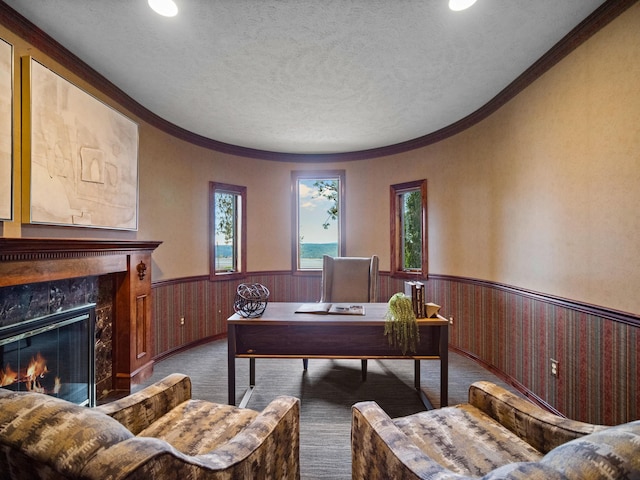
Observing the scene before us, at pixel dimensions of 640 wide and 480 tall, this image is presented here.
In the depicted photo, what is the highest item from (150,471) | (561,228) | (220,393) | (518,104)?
(518,104)

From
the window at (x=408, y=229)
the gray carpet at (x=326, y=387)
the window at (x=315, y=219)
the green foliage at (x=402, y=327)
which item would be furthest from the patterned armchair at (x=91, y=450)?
the window at (x=315, y=219)

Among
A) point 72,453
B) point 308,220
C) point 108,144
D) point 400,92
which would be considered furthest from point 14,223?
point 308,220

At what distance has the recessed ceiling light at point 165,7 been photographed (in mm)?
1740

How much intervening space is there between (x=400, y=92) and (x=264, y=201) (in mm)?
2536

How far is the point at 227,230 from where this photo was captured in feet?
14.3

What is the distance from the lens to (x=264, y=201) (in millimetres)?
4598

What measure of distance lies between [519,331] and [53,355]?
3.65 metres

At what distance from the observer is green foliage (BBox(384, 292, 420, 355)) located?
Answer: 209 centimetres

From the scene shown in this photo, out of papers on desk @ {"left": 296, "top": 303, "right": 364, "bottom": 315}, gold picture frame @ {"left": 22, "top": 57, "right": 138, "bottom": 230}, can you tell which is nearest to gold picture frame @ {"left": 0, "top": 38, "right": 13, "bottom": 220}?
gold picture frame @ {"left": 22, "top": 57, "right": 138, "bottom": 230}

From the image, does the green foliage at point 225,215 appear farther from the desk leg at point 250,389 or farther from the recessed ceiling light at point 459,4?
the recessed ceiling light at point 459,4

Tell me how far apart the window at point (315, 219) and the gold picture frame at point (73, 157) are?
2.42 meters

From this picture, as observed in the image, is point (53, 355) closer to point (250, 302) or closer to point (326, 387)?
point (250, 302)

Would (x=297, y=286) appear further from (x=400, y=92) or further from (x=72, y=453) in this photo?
(x=72, y=453)

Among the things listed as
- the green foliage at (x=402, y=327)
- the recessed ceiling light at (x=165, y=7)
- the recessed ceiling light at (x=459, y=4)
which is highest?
the recessed ceiling light at (x=165, y=7)
